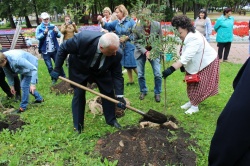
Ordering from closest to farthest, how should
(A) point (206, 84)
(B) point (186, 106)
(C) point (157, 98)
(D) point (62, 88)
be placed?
(A) point (206, 84) → (B) point (186, 106) → (C) point (157, 98) → (D) point (62, 88)

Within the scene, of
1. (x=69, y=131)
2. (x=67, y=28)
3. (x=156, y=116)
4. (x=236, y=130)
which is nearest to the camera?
(x=236, y=130)

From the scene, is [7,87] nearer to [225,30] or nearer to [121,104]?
[121,104]

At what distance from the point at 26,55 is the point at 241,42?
11.0 metres

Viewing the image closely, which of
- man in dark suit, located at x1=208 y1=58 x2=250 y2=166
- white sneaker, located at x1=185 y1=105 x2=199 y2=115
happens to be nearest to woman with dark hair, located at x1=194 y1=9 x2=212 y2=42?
white sneaker, located at x1=185 y1=105 x2=199 y2=115

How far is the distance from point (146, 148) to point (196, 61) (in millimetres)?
1777

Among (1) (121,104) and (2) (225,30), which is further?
(2) (225,30)

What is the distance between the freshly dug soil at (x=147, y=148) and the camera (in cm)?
308

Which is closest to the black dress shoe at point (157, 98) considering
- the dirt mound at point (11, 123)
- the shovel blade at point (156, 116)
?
the shovel blade at point (156, 116)

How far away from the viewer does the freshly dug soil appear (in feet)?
10.1

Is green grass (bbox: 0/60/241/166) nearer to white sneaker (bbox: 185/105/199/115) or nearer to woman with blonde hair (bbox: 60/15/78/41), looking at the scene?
white sneaker (bbox: 185/105/199/115)

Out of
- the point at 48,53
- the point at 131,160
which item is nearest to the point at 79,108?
the point at 131,160

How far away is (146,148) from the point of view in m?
3.21

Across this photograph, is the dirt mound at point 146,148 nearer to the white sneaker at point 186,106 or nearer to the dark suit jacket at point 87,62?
the dark suit jacket at point 87,62

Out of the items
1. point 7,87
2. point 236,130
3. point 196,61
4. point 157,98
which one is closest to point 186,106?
point 157,98
